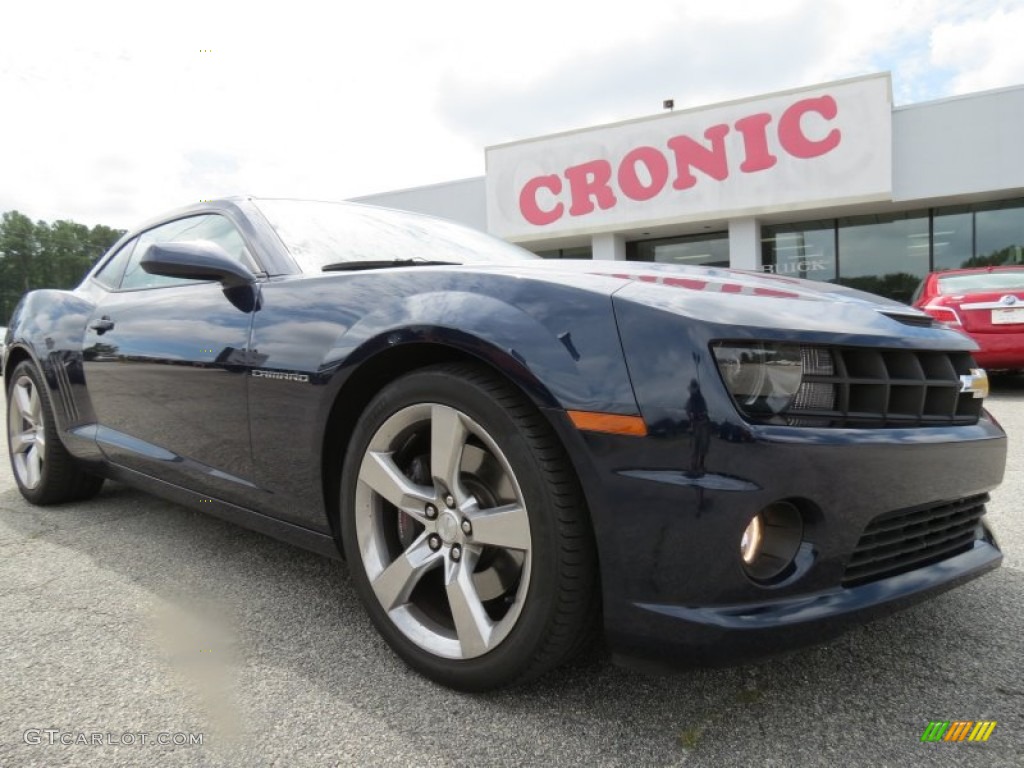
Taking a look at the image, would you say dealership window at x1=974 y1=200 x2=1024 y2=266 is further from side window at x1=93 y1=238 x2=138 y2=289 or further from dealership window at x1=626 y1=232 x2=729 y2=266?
side window at x1=93 y1=238 x2=138 y2=289

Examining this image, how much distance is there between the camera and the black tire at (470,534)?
1.39m

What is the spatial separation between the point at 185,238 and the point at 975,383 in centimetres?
283

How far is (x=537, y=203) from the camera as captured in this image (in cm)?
1516

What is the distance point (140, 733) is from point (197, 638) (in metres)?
0.44

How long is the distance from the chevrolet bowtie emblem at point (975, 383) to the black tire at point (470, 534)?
103 centimetres

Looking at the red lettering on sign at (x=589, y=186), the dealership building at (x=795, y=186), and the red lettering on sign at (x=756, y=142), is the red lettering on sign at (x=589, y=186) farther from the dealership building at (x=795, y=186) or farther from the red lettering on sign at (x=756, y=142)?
the red lettering on sign at (x=756, y=142)

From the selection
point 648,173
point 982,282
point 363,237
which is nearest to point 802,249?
point 648,173

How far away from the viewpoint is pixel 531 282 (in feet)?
4.99

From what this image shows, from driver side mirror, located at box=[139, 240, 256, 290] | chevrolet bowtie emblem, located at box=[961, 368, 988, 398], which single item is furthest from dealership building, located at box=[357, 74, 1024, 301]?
driver side mirror, located at box=[139, 240, 256, 290]

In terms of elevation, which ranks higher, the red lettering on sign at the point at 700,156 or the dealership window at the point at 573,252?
the red lettering on sign at the point at 700,156

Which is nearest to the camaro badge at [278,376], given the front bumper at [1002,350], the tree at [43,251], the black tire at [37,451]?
the black tire at [37,451]

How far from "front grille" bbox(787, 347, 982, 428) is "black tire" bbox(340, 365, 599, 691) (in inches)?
20.3

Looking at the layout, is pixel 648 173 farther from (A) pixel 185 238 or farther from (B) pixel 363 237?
(B) pixel 363 237

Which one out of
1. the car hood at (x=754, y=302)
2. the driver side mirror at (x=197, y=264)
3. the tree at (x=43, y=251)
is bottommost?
the car hood at (x=754, y=302)
